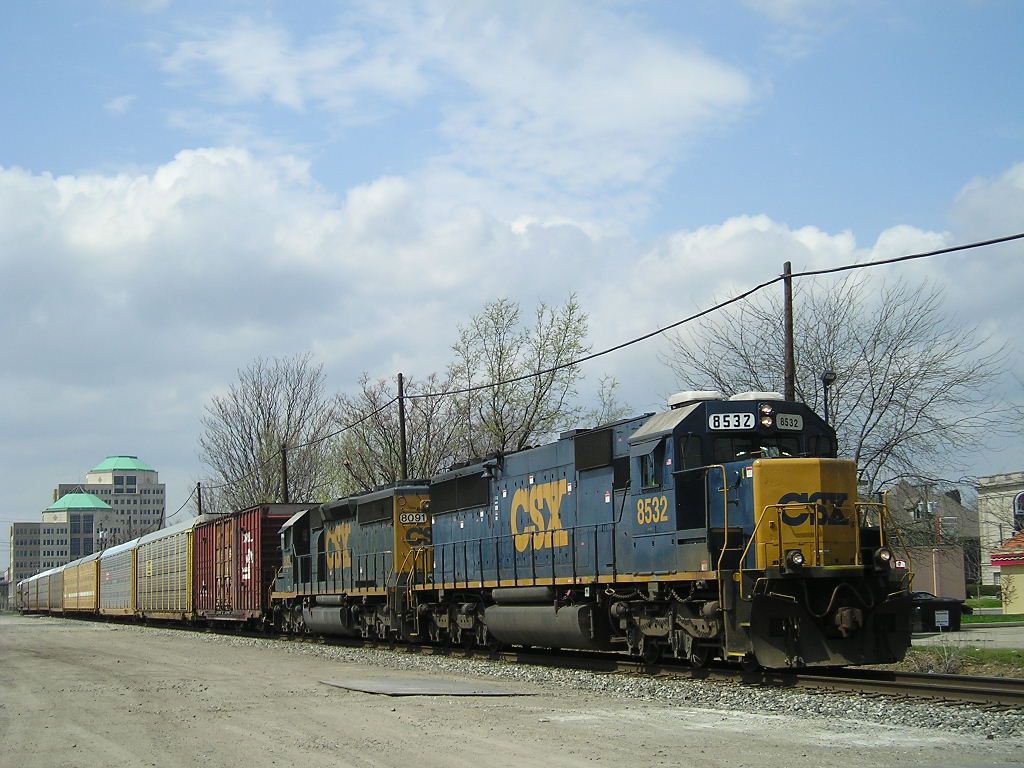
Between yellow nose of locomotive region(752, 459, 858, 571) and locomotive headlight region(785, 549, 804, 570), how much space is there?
234 mm

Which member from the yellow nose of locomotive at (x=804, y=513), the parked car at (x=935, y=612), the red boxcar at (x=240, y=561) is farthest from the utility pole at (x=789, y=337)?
the red boxcar at (x=240, y=561)

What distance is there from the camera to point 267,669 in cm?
1758

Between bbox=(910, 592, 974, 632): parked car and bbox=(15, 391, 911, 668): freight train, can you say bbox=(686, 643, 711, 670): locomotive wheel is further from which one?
bbox=(910, 592, 974, 632): parked car

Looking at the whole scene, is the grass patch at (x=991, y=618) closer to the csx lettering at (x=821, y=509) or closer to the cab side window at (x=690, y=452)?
the csx lettering at (x=821, y=509)

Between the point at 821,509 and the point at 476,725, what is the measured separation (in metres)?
5.70

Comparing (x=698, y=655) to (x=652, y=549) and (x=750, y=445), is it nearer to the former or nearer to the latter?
(x=652, y=549)

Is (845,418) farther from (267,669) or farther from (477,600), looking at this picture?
(267,669)

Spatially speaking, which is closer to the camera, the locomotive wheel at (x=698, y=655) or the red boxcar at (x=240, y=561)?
the locomotive wheel at (x=698, y=655)

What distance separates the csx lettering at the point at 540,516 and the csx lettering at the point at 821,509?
4.77 metres

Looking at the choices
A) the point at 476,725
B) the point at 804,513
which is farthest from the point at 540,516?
the point at 476,725

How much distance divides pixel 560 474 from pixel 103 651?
36.4ft

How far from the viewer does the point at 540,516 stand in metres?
18.9

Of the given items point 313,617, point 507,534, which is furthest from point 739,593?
point 313,617

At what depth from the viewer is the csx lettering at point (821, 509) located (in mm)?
14008
